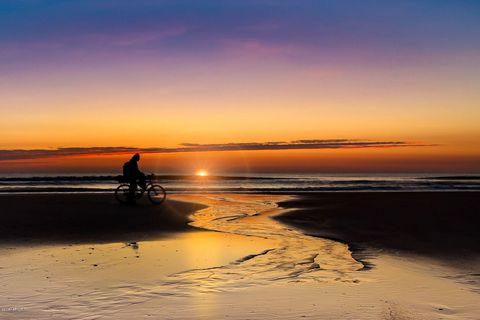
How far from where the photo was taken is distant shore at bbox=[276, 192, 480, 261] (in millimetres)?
12781

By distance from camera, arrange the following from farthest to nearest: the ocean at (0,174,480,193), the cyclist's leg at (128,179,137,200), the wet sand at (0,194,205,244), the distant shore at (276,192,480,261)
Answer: the ocean at (0,174,480,193)
the cyclist's leg at (128,179,137,200)
the wet sand at (0,194,205,244)
the distant shore at (276,192,480,261)

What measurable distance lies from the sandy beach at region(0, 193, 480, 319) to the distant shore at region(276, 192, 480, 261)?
0.19ft

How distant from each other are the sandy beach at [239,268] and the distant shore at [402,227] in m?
0.06

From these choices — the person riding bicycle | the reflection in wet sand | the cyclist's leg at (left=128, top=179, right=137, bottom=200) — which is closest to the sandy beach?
→ the reflection in wet sand

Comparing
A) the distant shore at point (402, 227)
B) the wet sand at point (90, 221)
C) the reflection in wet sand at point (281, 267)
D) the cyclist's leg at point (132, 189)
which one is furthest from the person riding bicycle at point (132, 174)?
the reflection in wet sand at point (281, 267)

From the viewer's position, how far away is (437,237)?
1446cm

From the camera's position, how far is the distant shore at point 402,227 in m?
12.8

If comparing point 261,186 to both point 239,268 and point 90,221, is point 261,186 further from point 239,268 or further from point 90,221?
point 239,268

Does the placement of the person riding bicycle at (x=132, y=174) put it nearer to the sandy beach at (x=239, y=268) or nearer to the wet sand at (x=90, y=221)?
the wet sand at (x=90, y=221)

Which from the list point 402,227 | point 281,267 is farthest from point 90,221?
point 402,227

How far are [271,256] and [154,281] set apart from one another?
3455 mm

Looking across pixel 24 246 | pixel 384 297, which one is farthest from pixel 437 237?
pixel 24 246

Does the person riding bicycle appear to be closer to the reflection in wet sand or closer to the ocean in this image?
the ocean

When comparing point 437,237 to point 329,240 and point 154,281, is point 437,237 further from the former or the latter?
point 154,281
